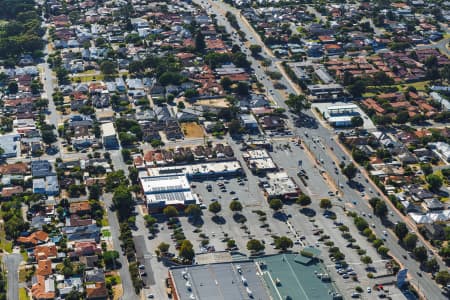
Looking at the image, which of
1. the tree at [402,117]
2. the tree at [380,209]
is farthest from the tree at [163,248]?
the tree at [402,117]

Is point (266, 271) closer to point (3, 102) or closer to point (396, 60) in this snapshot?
point (3, 102)

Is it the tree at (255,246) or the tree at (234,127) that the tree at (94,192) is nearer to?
the tree at (255,246)

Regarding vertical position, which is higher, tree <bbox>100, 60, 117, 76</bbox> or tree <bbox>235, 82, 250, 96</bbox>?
tree <bbox>100, 60, 117, 76</bbox>

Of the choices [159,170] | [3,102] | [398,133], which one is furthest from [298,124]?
[3,102]

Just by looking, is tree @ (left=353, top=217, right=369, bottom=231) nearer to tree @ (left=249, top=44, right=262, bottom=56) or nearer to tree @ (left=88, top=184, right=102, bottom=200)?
tree @ (left=88, top=184, right=102, bottom=200)

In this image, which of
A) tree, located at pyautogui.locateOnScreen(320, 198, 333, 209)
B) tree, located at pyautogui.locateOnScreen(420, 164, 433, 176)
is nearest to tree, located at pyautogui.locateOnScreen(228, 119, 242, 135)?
tree, located at pyautogui.locateOnScreen(320, 198, 333, 209)

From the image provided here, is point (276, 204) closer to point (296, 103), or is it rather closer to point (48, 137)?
point (296, 103)
